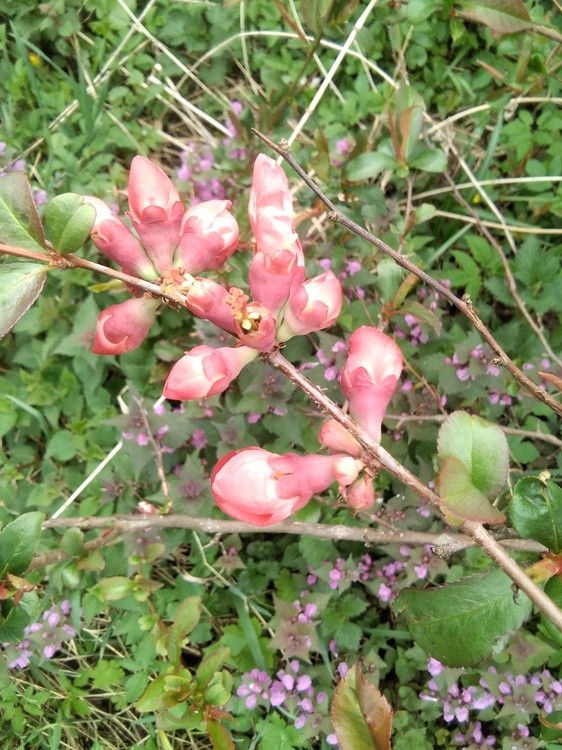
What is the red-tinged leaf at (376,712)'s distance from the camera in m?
0.89

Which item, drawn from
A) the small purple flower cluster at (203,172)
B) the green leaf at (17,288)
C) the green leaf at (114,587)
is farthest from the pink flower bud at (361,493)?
the small purple flower cluster at (203,172)

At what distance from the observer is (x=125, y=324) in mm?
905

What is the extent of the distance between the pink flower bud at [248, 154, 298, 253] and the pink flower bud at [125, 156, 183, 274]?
0.12m

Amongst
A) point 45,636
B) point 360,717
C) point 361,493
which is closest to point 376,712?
point 360,717

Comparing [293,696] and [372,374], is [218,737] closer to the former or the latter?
[293,696]

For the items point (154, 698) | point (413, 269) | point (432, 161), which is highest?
point (413, 269)

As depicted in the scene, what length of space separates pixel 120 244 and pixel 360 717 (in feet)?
2.55

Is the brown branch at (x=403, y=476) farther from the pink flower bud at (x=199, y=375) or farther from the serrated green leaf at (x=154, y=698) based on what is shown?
the serrated green leaf at (x=154, y=698)

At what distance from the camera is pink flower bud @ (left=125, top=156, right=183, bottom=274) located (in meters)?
0.87

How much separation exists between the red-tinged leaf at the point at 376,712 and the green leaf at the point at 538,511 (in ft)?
1.05

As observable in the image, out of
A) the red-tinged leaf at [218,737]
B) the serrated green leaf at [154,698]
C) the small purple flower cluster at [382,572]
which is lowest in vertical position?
the small purple flower cluster at [382,572]

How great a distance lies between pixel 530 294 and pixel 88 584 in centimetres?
164

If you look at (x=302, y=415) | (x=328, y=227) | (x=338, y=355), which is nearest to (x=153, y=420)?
(x=302, y=415)

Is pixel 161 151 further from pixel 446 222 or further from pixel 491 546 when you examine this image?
pixel 491 546
